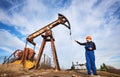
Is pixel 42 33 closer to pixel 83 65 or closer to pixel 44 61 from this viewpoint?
pixel 83 65

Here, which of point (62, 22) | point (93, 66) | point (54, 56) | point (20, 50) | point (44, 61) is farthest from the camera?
point (44, 61)

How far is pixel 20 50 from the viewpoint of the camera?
1455 cm

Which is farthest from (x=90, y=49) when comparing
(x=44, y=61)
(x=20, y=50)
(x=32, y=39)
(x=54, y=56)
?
(x=44, y=61)

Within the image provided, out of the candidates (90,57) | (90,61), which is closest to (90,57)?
(90,57)

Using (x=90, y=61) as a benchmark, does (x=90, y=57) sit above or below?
above

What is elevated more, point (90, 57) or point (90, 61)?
point (90, 57)

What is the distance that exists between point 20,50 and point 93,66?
1031 centimetres

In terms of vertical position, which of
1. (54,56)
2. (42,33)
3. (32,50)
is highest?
(42,33)

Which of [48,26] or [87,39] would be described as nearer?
[87,39]

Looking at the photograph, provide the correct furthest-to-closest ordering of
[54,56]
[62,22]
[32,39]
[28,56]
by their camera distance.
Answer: [28,56], [32,39], [62,22], [54,56]

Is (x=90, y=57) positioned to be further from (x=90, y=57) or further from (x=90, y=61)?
(x=90, y=61)

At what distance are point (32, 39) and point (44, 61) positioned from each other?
7731mm

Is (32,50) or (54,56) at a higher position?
(32,50)

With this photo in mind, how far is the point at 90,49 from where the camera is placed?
5938 mm
